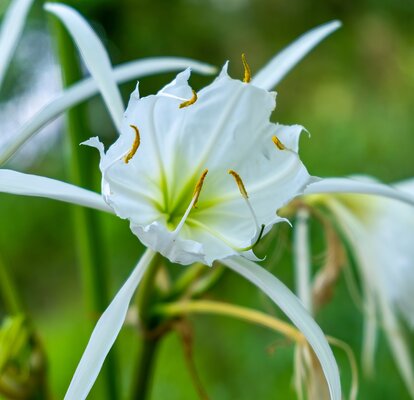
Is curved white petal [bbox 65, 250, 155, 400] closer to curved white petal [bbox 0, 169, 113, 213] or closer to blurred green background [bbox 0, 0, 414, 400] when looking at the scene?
curved white petal [bbox 0, 169, 113, 213]

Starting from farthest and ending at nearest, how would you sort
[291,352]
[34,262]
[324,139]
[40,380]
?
[34,262] → [324,139] → [291,352] → [40,380]

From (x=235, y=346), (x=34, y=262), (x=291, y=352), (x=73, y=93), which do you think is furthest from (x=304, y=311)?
(x=34, y=262)

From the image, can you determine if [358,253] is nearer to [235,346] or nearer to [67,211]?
[235,346]

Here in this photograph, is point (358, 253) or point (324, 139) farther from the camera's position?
point (324, 139)

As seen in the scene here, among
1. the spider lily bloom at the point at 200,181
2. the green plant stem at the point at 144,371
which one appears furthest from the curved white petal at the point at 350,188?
the green plant stem at the point at 144,371

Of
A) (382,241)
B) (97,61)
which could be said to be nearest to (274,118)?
(382,241)

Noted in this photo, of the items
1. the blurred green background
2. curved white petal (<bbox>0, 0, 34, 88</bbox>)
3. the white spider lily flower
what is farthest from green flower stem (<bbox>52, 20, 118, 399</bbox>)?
the blurred green background

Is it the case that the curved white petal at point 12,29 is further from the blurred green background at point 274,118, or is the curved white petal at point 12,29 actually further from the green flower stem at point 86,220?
the blurred green background at point 274,118
